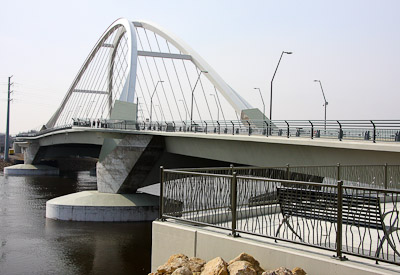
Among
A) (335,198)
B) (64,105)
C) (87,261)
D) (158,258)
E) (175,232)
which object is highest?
(64,105)

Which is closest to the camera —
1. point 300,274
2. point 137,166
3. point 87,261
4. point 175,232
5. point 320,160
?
point 300,274

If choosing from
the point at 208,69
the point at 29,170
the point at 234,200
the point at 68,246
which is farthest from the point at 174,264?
the point at 29,170

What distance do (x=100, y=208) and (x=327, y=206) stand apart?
30.5m

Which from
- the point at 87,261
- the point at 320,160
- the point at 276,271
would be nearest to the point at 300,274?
the point at 276,271

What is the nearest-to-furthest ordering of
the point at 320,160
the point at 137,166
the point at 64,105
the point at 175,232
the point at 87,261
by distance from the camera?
the point at 175,232 → the point at 320,160 → the point at 87,261 → the point at 137,166 → the point at 64,105

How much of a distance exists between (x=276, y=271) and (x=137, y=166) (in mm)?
33097

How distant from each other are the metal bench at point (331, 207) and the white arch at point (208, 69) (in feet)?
102

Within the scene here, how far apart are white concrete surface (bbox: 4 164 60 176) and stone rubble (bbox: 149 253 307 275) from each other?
79.1m

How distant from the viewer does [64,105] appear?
3123 inches

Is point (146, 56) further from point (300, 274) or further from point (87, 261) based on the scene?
point (300, 274)

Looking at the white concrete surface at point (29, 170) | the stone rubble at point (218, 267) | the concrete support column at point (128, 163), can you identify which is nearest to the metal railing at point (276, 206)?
the stone rubble at point (218, 267)

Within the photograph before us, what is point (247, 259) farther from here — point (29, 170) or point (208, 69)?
point (29, 170)

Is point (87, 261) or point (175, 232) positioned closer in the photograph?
point (175, 232)

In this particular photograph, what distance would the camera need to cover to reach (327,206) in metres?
7.05
